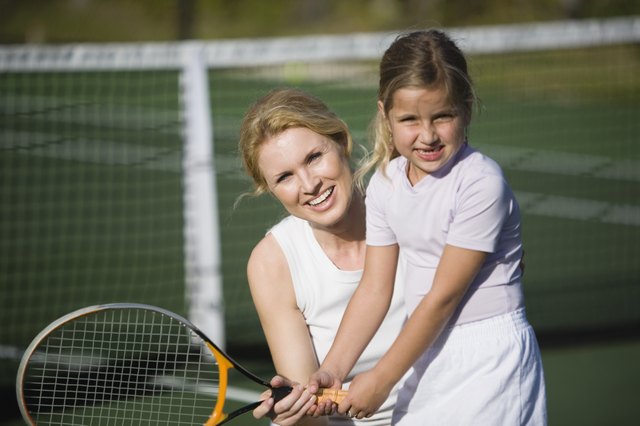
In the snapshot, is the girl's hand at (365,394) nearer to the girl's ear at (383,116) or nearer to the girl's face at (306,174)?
the girl's face at (306,174)

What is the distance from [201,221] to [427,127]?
10.8 feet

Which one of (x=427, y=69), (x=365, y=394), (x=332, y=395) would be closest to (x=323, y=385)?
(x=332, y=395)

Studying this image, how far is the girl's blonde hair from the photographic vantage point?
2.40 m

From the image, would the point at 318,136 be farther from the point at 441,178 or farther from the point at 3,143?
the point at 3,143

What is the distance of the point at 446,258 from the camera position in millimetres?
2461

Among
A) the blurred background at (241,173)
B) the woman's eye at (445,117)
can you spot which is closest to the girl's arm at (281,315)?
the blurred background at (241,173)

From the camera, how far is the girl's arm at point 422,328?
245 cm

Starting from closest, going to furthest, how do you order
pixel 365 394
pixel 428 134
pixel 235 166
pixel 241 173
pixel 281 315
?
pixel 428 134, pixel 365 394, pixel 281 315, pixel 241 173, pixel 235 166

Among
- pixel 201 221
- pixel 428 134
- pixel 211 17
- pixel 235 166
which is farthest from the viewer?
pixel 211 17

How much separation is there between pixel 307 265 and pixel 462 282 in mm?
631

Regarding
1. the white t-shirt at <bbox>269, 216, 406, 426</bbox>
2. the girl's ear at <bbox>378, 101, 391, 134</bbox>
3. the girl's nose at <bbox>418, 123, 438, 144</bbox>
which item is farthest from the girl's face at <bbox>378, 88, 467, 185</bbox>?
the white t-shirt at <bbox>269, 216, 406, 426</bbox>

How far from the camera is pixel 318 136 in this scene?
9.31ft

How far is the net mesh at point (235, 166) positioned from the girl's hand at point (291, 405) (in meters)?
1.06

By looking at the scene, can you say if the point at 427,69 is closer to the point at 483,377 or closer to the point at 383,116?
the point at 383,116
